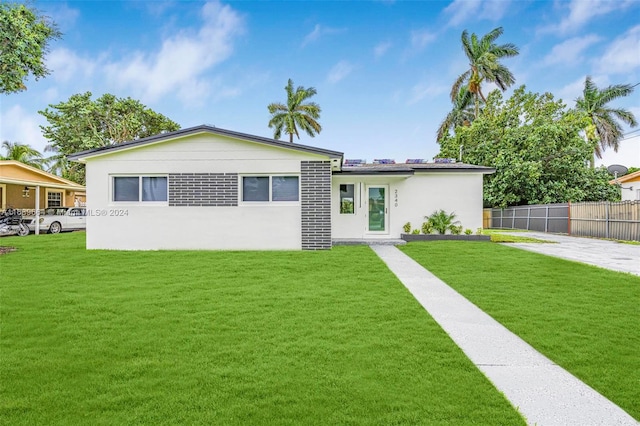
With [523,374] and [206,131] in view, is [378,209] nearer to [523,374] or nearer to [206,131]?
[206,131]

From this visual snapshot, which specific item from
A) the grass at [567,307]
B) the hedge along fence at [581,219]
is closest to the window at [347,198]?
the grass at [567,307]

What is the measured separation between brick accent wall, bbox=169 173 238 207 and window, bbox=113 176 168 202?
425mm

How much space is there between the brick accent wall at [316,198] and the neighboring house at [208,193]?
0.10 feet

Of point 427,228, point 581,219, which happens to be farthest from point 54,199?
point 581,219

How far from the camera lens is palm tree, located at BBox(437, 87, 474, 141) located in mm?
36906

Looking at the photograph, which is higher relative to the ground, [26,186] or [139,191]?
[26,186]

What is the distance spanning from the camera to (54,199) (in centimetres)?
2762

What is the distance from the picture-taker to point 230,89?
80.5 feet

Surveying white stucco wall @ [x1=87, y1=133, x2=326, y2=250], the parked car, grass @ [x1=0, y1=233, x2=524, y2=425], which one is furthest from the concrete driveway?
the parked car

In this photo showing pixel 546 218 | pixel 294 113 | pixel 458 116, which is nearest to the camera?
pixel 546 218

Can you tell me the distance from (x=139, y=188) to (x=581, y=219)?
20591mm

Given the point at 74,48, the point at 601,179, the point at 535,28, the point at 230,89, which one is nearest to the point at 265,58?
the point at 230,89

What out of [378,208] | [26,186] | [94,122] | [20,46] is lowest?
[378,208]

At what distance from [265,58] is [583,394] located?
21841 mm
